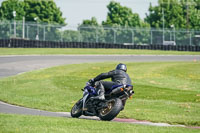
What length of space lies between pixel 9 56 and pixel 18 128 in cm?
2859

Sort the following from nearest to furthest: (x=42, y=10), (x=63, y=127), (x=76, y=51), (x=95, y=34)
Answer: (x=63, y=127), (x=76, y=51), (x=95, y=34), (x=42, y=10)

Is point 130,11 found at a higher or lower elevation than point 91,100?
higher

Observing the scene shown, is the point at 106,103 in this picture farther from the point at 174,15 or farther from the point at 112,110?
the point at 174,15

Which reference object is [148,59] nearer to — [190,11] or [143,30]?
[143,30]

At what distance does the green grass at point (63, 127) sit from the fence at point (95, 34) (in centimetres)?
3729

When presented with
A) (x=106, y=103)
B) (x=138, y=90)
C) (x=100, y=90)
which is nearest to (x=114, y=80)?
(x=100, y=90)

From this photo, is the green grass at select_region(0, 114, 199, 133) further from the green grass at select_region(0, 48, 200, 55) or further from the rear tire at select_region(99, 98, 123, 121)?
the green grass at select_region(0, 48, 200, 55)

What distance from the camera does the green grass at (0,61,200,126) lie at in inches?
599

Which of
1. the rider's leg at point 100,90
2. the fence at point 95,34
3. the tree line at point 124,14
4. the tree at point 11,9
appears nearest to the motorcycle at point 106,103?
the rider's leg at point 100,90

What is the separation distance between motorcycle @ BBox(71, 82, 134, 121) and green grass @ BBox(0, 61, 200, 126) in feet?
5.88

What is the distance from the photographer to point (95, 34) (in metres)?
52.1

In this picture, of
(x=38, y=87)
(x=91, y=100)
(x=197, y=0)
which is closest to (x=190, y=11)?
(x=197, y=0)

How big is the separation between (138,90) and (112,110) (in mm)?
9066

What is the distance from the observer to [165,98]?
18.8 m
